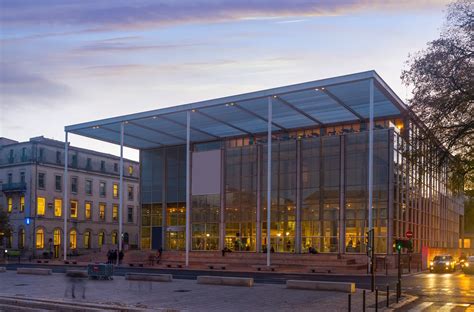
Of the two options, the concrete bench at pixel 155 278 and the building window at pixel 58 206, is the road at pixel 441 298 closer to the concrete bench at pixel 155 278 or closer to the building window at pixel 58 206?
the concrete bench at pixel 155 278

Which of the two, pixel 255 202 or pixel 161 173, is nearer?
pixel 255 202

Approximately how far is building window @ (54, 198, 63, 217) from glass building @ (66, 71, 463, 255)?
1581 cm

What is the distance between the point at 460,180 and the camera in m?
22.1

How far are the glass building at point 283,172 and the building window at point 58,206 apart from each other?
15811 millimetres

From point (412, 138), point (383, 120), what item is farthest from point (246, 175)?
point (412, 138)

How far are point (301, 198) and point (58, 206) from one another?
3913 centimetres

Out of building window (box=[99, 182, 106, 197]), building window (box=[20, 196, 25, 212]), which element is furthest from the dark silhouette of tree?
building window (box=[99, 182, 106, 197])

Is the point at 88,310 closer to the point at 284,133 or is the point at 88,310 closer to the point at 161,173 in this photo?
the point at 284,133

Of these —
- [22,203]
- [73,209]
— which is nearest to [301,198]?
[73,209]

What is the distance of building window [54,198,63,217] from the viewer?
269 feet

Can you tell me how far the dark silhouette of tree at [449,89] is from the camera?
18725mm

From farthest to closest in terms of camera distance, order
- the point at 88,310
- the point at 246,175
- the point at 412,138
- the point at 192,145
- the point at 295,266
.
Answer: the point at 192,145 < the point at 246,175 < the point at 295,266 < the point at 412,138 < the point at 88,310

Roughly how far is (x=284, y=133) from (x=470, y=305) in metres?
43.8

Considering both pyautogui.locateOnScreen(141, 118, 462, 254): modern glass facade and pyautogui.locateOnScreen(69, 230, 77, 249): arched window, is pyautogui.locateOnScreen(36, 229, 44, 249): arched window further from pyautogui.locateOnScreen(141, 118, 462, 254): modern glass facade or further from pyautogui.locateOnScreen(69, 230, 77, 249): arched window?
pyautogui.locateOnScreen(141, 118, 462, 254): modern glass facade
